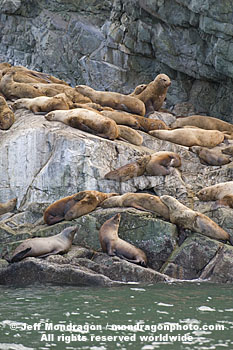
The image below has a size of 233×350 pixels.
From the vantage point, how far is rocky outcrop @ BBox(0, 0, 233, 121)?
65.2ft

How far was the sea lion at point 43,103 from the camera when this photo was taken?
14.7 metres

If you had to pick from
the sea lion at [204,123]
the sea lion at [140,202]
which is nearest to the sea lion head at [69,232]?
the sea lion at [140,202]

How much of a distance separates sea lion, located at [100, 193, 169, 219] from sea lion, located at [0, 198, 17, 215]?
2.01 m

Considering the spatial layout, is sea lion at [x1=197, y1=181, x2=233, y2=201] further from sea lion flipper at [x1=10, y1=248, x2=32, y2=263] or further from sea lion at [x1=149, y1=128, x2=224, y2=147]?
sea lion flipper at [x1=10, y1=248, x2=32, y2=263]

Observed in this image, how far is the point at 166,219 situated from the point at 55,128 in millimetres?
3671

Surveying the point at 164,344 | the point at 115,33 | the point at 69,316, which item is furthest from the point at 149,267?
the point at 115,33

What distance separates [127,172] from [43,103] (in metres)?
3.46

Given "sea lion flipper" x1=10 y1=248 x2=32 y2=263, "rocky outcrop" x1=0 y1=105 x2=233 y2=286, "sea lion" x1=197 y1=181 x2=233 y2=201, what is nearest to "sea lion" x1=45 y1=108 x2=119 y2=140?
"rocky outcrop" x1=0 y1=105 x2=233 y2=286

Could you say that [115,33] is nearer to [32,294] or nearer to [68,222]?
[68,222]

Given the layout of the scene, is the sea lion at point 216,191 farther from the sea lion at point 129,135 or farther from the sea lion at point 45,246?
the sea lion at point 45,246

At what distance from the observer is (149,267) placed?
1073 cm

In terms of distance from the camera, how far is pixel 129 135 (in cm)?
1427

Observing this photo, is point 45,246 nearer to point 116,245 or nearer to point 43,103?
point 116,245

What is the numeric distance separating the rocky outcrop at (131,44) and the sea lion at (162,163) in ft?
22.5
